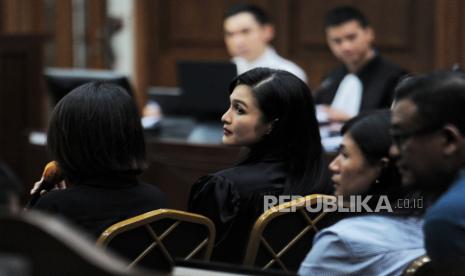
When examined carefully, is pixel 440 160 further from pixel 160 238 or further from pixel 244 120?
pixel 244 120

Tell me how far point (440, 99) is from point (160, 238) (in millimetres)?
782

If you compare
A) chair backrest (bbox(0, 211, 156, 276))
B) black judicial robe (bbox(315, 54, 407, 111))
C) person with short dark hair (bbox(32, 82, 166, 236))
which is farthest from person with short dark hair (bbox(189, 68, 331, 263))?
black judicial robe (bbox(315, 54, 407, 111))

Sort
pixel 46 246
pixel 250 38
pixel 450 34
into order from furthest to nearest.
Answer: pixel 450 34, pixel 250 38, pixel 46 246

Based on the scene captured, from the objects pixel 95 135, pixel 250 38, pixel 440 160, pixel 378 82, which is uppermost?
pixel 440 160

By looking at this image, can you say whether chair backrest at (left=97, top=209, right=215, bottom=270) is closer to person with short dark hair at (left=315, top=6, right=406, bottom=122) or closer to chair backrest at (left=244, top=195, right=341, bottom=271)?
chair backrest at (left=244, top=195, right=341, bottom=271)

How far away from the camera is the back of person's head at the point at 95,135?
2.28 m

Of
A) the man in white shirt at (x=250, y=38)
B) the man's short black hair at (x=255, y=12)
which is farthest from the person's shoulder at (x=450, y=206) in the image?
the man's short black hair at (x=255, y=12)

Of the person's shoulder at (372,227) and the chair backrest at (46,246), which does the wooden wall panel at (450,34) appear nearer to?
the person's shoulder at (372,227)

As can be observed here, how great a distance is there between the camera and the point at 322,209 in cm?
230

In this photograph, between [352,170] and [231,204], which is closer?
[352,170]

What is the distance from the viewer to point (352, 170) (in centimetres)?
214

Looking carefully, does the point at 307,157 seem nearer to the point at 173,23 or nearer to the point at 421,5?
the point at 421,5

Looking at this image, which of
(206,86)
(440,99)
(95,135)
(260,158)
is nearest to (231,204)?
(260,158)

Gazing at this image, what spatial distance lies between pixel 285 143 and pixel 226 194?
278 millimetres
